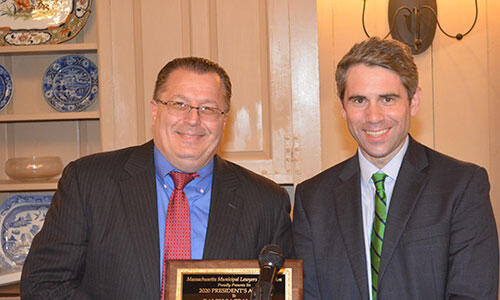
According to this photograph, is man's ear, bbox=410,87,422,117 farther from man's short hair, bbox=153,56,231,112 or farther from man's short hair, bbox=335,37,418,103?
man's short hair, bbox=153,56,231,112

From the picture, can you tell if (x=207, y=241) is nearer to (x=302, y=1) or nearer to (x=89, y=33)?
(x=302, y=1)

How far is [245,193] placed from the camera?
6.81 ft

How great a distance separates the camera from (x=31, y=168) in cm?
293

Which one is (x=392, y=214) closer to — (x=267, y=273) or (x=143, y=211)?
(x=267, y=273)

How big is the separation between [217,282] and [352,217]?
1.65ft

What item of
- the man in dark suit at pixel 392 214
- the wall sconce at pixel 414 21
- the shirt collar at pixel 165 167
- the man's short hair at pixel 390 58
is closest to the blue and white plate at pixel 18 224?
the shirt collar at pixel 165 167

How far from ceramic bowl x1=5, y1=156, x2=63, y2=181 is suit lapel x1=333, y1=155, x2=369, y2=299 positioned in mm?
1664

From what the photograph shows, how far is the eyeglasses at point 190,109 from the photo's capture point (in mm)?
1945

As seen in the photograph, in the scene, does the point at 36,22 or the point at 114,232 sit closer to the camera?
the point at 114,232

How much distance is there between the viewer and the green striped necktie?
176 cm

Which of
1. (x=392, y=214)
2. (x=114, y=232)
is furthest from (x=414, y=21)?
(x=114, y=232)

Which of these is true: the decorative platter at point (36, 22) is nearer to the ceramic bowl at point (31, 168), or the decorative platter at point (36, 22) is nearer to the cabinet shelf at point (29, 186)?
the ceramic bowl at point (31, 168)

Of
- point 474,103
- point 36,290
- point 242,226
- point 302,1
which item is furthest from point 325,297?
point 474,103

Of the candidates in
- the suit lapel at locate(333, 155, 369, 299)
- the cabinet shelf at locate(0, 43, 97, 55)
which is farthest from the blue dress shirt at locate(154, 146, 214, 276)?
the cabinet shelf at locate(0, 43, 97, 55)
